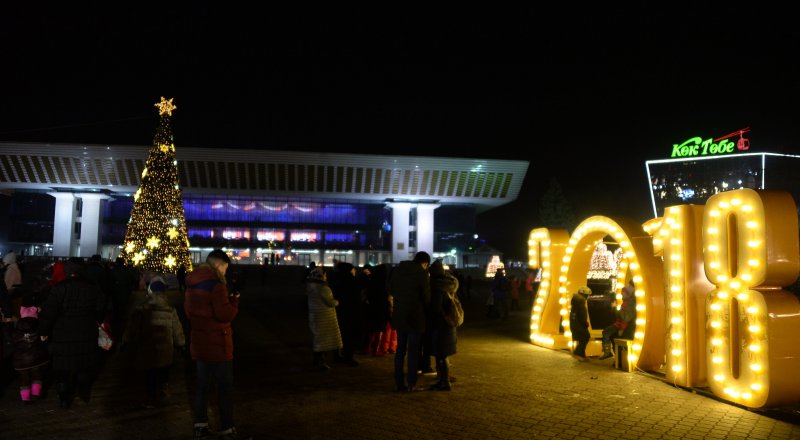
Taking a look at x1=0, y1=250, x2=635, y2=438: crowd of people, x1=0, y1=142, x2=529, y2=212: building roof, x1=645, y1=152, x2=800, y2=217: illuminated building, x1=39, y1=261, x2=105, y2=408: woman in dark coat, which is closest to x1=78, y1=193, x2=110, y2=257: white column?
x1=0, y1=142, x2=529, y2=212: building roof

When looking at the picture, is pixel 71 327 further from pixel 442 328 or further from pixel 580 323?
pixel 580 323

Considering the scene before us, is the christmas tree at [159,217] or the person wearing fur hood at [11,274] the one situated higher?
the christmas tree at [159,217]

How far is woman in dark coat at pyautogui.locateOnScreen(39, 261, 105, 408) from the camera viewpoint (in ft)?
21.1

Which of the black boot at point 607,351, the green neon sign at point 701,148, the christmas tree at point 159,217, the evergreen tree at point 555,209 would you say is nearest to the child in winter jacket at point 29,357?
the black boot at point 607,351

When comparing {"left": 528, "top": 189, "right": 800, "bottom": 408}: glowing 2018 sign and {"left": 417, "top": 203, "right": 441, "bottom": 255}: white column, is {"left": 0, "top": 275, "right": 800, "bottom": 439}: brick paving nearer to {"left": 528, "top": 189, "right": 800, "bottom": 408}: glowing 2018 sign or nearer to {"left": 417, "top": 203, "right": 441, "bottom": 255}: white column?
{"left": 528, "top": 189, "right": 800, "bottom": 408}: glowing 2018 sign

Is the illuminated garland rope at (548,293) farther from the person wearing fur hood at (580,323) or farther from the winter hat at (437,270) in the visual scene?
the winter hat at (437,270)

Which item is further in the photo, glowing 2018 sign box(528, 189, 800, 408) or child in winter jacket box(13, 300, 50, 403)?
child in winter jacket box(13, 300, 50, 403)

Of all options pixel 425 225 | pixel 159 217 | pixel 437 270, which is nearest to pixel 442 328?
pixel 437 270

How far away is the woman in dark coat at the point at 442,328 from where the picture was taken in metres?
7.58

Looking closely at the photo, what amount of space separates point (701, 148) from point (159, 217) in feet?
144

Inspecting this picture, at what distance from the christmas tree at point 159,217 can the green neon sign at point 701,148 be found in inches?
1669

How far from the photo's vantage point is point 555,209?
226ft

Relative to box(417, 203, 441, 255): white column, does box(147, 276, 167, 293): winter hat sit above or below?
below

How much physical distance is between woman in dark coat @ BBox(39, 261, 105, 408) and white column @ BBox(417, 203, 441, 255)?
175ft
